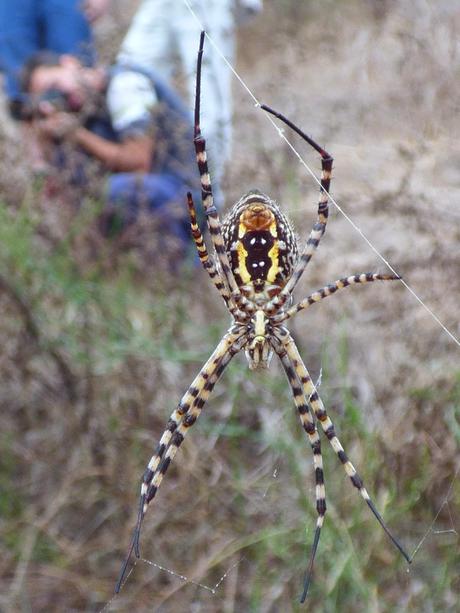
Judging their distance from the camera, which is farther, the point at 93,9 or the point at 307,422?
the point at 93,9

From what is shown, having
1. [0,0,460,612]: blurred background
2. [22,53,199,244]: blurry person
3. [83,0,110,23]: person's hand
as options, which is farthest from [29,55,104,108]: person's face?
[83,0,110,23]: person's hand

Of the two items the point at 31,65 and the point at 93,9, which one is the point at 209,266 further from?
the point at 93,9

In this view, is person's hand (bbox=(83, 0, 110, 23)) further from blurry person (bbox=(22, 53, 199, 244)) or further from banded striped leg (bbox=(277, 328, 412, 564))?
banded striped leg (bbox=(277, 328, 412, 564))

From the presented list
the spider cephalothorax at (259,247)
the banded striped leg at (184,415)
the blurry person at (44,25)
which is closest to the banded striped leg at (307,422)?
the banded striped leg at (184,415)

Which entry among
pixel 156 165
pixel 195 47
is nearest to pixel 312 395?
pixel 156 165

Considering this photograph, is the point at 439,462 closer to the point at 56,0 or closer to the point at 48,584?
the point at 48,584

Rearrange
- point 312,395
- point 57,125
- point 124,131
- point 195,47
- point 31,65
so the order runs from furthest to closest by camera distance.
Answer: point 195,47
point 31,65
point 124,131
point 57,125
point 312,395
